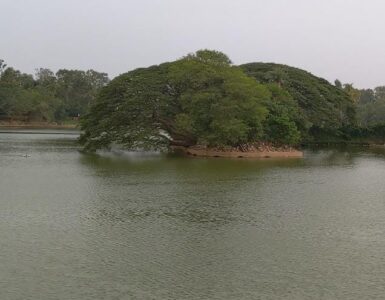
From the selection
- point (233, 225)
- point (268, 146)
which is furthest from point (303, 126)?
point (233, 225)

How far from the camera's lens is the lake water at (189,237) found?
7906 mm

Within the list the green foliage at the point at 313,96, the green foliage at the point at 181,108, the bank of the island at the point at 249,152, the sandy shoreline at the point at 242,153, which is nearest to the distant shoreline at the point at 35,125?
the green foliage at the point at 313,96

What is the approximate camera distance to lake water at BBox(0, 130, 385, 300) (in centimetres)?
791

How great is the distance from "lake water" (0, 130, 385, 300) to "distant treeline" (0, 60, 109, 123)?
161 feet

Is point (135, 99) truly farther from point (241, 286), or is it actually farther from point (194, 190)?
point (241, 286)

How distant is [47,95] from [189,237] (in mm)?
75404

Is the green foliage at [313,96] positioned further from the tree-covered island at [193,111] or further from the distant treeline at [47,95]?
the distant treeline at [47,95]

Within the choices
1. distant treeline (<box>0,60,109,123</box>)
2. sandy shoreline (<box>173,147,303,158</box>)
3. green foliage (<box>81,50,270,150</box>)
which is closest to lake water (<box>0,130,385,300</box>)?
sandy shoreline (<box>173,147,303,158</box>)

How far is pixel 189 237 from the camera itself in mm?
10953

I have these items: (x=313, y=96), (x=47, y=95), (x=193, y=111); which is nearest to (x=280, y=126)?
(x=193, y=111)

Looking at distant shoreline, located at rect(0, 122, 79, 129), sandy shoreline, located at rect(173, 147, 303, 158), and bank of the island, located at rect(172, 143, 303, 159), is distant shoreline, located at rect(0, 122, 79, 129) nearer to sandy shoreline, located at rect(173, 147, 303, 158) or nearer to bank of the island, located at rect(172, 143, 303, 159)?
sandy shoreline, located at rect(173, 147, 303, 158)

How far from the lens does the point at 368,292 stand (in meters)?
7.82

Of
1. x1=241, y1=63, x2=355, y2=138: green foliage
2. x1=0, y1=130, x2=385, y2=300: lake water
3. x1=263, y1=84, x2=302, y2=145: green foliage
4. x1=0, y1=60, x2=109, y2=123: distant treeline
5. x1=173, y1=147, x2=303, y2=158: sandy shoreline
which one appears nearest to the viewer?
→ x1=0, y1=130, x2=385, y2=300: lake water

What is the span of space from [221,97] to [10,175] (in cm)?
1540
